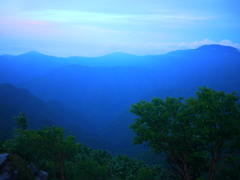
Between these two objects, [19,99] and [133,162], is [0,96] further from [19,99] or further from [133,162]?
[133,162]

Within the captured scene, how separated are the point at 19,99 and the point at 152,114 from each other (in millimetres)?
135207

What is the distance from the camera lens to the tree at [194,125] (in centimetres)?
977

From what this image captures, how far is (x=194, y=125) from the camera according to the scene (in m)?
10.8

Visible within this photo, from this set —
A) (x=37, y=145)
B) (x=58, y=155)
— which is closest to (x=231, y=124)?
(x=58, y=155)

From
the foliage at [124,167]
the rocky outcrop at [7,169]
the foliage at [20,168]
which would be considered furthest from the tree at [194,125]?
the foliage at [124,167]

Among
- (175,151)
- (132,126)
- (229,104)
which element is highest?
(229,104)

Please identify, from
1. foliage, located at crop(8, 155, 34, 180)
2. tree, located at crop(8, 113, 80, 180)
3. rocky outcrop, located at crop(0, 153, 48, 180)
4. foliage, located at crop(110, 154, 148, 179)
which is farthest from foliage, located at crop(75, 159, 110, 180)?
foliage, located at crop(110, 154, 148, 179)

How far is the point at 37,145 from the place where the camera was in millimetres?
13953

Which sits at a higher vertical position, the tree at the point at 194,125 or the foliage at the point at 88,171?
the tree at the point at 194,125

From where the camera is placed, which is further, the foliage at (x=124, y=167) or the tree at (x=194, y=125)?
the foliage at (x=124, y=167)

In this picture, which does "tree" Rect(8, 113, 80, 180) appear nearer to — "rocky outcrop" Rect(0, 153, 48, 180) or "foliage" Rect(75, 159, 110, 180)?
"foliage" Rect(75, 159, 110, 180)

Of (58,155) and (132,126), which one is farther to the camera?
(58,155)

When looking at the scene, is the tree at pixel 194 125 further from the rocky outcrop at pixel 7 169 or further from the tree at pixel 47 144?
the rocky outcrop at pixel 7 169

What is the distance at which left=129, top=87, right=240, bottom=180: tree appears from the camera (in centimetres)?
977
